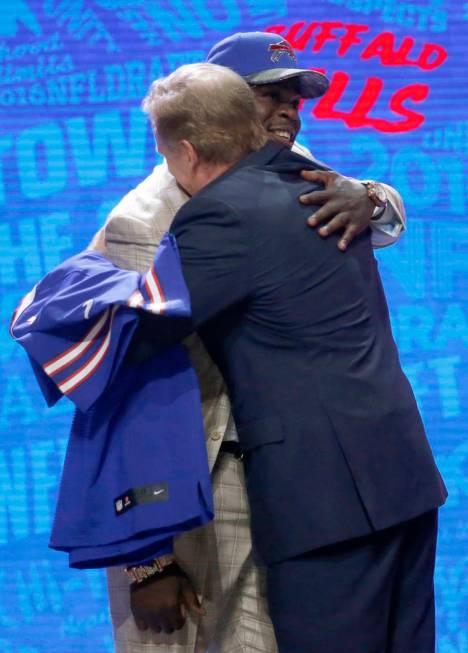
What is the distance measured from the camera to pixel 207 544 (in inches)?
85.5

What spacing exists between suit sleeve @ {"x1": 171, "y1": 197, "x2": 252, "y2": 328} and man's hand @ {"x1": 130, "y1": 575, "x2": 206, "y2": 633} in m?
0.46

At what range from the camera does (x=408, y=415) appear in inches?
81.3

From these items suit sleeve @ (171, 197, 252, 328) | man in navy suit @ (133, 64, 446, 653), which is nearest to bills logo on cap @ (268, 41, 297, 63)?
man in navy suit @ (133, 64, 446, 653)

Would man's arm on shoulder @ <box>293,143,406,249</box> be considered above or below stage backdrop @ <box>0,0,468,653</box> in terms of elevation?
above

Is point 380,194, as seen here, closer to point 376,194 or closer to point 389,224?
point 376,194

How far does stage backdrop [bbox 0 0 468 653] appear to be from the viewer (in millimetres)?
3375

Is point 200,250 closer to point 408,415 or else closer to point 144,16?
point 408,415

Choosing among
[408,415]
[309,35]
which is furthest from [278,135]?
[309,35]

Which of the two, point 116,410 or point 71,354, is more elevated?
point 71,354

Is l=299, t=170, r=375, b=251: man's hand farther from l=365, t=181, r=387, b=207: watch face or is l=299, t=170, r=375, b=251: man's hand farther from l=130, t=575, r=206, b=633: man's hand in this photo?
l=130, t=575, r=206, b=633: man's hand

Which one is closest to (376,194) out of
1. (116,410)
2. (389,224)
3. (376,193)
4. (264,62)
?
(376,193)

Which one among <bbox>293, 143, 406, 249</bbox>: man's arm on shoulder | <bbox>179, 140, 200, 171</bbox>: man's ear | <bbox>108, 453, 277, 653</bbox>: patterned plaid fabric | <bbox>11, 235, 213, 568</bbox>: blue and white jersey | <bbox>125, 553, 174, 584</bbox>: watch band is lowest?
<bbox>108, 453, 277, 653</bbox>: patterned plaid fabric

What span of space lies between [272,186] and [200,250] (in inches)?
7.1

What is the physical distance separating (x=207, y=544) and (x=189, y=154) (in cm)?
67
